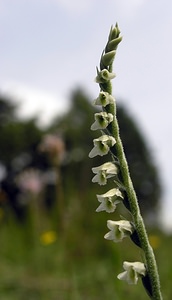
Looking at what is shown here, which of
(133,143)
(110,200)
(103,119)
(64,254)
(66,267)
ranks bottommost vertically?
(110,200)

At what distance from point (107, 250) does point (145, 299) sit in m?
1.88

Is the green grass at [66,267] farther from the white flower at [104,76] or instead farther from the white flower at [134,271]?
the white flower at [104,76]

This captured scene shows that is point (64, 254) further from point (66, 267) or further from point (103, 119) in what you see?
point (103, 119)

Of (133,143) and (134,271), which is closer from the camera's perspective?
(134,271)

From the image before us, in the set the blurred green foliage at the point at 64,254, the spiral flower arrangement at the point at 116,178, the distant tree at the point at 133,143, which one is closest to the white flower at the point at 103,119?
the spiral flower arrangement at the point at 116,178

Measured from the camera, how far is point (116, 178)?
4.10 ft

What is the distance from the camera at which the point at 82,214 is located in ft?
20.9

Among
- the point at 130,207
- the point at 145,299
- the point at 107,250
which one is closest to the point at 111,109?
the point at 130,207

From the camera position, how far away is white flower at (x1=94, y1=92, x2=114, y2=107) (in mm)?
1209

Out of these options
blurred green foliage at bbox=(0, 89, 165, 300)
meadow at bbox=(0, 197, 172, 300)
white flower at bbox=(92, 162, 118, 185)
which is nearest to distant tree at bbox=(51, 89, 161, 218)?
blurred green foliage at bbox=(0, 89, 165, 300)

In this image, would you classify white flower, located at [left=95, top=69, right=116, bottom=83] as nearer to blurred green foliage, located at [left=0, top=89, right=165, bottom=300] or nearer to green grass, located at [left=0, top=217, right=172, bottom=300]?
blurred green foliage, located at [left=0, top=89, right=165, bottom=300]

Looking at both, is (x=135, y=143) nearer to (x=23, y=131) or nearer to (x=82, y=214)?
(x=23, y=131)

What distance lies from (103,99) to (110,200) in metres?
0.20

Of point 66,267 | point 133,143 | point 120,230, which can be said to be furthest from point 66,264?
point 133,143
